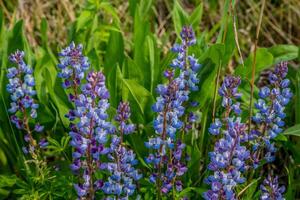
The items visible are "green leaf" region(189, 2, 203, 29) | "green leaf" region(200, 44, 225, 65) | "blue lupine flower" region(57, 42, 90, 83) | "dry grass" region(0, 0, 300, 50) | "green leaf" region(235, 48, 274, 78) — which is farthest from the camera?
"dry grass" region(0, 0, 300, 50)

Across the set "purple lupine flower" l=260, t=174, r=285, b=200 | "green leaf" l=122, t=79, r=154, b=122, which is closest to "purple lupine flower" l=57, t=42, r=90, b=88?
"green leaf" l=122, t=79, r=154, b=122

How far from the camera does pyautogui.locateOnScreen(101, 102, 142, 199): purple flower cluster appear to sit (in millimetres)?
2436

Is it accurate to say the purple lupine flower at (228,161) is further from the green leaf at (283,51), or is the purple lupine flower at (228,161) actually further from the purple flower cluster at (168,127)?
the green leaf at (283,51)

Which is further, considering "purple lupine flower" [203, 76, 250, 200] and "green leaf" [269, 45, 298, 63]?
"green leaf" [269, 45, 298, 63]

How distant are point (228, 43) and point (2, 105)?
1.28 meters

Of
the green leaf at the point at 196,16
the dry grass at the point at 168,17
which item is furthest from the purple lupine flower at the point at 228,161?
the dry grass at the point at 168,17

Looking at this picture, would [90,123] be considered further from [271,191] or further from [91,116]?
[271,191]

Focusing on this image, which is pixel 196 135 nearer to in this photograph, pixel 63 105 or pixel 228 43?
pixel 228 43

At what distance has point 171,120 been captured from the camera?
8.10 feet

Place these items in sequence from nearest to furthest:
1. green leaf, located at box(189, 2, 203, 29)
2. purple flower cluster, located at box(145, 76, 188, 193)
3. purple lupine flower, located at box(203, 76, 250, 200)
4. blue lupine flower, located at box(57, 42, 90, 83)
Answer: purple lupine flower, located at box(203, 76, 250, 200), purple flower cluster, located at box(145, 76, 188, 193), blue lupine flower, located at box(57, 42, 90, 83), green leaf, located at box(189, 2, 203, 29)

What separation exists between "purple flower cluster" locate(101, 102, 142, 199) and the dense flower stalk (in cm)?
11

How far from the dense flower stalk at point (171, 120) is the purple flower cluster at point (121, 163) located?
0.36 ft

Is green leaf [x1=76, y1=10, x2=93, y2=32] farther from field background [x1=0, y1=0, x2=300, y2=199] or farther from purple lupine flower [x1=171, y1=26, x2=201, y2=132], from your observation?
purple lupine flower [x1=171, y1=26, x2=201, y2=132]

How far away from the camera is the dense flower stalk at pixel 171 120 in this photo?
7.97 ft
